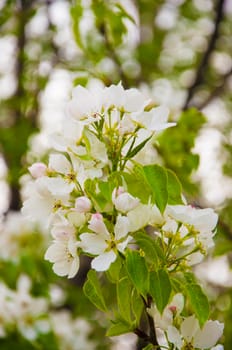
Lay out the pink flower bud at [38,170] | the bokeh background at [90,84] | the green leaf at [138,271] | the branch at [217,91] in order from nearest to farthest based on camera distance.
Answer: the green leaf at [138,271] → the pink flower bud at [38,170] → the bokeh background at [90,84] → the branch at [217,91]

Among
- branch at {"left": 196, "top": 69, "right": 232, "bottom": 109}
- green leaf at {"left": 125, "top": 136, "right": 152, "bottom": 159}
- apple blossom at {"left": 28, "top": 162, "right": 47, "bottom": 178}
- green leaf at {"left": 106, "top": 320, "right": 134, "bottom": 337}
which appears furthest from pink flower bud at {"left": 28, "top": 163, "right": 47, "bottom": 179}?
branch at {"left": 196, "top": 69, "right": 232, "bottom": 109}

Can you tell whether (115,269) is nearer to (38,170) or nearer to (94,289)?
(94,289)

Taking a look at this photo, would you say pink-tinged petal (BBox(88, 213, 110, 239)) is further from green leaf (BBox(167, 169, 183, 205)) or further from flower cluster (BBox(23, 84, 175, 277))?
green leaf (BBox(167, 169, 183, 205))

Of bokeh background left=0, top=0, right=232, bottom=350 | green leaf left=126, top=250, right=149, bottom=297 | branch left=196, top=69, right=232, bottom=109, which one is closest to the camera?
green leaf left=126, top=250, right=149, bottom=297

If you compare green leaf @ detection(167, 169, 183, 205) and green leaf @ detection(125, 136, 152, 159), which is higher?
green leaf @ detection(125, 136, 152, 159)

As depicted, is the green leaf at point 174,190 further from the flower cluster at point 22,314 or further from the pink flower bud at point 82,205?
the flower cluster at point 22,314

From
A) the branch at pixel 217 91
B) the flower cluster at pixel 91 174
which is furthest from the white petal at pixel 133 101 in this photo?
the branch at pixel 217 91

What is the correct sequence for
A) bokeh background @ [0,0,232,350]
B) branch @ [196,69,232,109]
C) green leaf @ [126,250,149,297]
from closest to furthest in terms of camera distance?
green leaf @ [126,250,149,297] < bokeh background @ [0,0,232,350] < branch @ [196,69,232,109]
